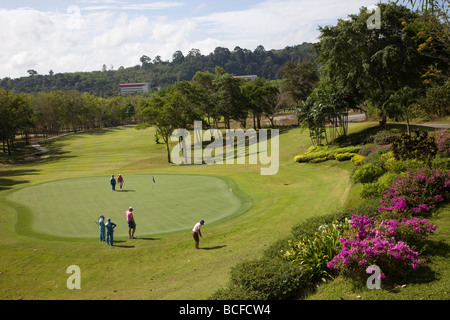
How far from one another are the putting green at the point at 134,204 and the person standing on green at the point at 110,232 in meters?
1.27

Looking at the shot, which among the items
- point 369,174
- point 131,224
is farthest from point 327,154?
point 131,224

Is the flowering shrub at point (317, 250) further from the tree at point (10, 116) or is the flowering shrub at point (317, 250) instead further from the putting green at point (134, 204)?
the tree at point (10, 116)

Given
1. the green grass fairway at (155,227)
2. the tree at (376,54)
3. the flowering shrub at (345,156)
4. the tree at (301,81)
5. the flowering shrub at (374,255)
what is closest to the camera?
the flowering shrub at (374,255)

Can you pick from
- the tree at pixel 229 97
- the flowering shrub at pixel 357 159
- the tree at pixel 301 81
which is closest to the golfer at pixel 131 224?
the flowering shrub at pixel 357 159

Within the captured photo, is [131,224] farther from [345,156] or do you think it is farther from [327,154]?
[327,154]

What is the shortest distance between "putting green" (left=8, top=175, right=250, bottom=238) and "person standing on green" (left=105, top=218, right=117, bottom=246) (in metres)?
1.27

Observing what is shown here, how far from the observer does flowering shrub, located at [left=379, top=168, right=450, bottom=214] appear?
13.6 meters

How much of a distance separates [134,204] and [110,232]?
23.4 feet

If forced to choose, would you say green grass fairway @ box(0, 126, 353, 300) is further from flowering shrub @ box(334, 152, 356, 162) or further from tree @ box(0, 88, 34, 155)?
tree @ box(0, 88, 34, 155)

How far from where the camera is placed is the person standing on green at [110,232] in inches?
653

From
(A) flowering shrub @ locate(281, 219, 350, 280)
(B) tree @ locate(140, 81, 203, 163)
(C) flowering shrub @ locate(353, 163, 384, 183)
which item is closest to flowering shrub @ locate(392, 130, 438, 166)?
(C) flowering shrub @ locate(353, 163, 384, 183)

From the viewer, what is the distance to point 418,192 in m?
14.2

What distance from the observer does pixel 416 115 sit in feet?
149

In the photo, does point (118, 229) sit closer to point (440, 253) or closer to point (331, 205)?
point (331, 205)
